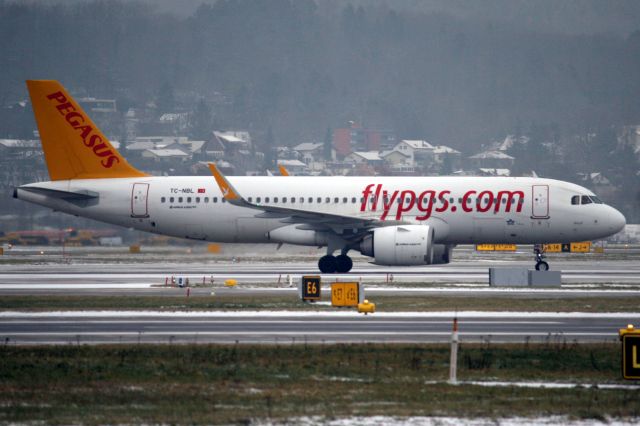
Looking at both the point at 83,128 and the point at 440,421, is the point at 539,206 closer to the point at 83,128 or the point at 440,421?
the point at 83,128

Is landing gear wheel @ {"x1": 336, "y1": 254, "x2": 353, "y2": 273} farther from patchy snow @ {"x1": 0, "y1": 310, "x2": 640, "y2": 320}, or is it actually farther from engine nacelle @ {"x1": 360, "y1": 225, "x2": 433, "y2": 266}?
patchy snow @ {"x1": 0, "y1": 310, "x2": 640, "y2": 320}

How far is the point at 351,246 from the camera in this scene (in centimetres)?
4675

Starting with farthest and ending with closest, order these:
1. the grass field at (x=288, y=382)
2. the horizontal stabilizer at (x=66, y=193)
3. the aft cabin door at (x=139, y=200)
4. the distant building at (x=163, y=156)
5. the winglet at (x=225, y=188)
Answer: the distant building at (x=163, y=156)
the aft cabin door at (x=139, y=200)
the horizontal stabilizer at (x=66, y=193)
the winglet at (x=225, y=188)
the grass field at (x=288, y=382)

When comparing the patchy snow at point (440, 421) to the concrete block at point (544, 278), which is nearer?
the patchy snow at point (440, 421)

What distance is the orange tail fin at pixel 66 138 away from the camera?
4888 centimetres

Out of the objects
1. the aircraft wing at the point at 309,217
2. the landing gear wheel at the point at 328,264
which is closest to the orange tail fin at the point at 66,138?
the aircraft wing at the point at 309,217

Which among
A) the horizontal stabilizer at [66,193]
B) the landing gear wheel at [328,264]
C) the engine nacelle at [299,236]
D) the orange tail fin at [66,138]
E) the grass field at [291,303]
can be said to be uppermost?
the orange tail fin at [66,138]

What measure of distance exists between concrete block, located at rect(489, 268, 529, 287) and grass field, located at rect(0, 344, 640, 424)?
16.2 m

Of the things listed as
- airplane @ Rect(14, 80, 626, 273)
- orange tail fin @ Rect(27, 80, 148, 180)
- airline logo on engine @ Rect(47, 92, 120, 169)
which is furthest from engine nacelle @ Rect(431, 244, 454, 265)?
airline logo on engine @ Rect(47, 92, 120, 169)

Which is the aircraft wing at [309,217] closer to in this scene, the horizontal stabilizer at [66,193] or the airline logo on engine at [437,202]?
the airline logo on engine at [437,202]

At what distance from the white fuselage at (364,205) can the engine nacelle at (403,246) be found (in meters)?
2.37

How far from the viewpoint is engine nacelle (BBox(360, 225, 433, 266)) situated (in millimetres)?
43875

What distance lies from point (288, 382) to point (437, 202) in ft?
90.8

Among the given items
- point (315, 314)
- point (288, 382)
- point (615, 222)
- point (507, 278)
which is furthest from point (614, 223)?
point (288, 382)
